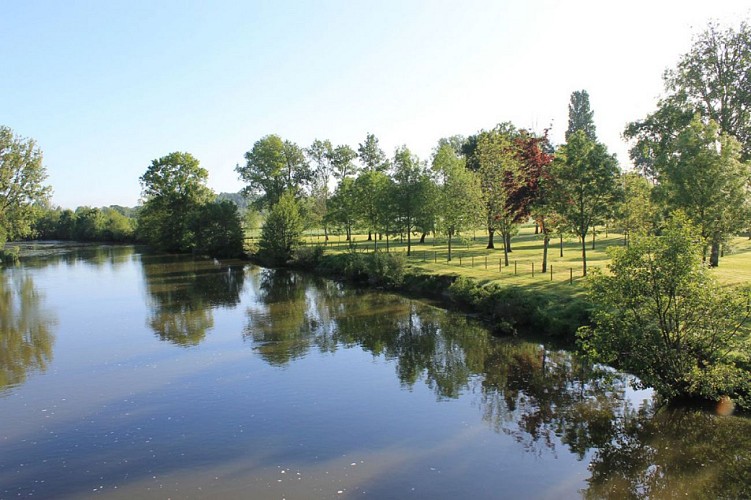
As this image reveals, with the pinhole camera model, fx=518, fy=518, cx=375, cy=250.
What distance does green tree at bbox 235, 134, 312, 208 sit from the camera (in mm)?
80125

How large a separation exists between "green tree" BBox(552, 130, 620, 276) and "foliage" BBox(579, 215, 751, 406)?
15.7m

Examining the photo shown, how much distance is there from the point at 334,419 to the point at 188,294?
96.4 ft

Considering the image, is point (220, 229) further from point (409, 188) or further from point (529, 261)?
point (529, 261)

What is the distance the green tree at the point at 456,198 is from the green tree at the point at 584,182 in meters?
8.88

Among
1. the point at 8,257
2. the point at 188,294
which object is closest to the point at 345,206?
the point at 188,294

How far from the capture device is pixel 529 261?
42.0m

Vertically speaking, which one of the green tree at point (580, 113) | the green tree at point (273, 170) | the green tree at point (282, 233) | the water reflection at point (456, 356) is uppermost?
the green tree at point (580, 113)

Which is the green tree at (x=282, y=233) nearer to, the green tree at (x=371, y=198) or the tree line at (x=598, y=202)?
the tree line at (x=598, y=202)

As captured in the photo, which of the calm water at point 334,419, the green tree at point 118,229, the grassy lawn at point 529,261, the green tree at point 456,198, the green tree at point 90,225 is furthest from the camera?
the green tree at point 90,225

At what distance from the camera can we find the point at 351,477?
1350 cm

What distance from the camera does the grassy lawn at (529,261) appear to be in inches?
1216

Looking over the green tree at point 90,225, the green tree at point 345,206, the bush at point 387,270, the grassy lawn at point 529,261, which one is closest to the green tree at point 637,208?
the grassy lawn at point 529,261

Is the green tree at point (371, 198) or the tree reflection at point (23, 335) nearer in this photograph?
the tree reflection at point (23, 335)

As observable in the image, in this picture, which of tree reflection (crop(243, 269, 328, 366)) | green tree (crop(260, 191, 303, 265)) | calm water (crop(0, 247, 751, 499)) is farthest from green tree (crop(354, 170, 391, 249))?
calm water (crop(0, 247, 751, 499))
